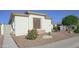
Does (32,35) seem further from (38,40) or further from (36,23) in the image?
(36,23)

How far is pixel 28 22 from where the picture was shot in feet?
15.8

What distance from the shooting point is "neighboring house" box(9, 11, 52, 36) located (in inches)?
185

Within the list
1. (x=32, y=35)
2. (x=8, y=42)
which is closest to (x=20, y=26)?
(x=32, y=35)

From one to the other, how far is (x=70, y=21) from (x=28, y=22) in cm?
123

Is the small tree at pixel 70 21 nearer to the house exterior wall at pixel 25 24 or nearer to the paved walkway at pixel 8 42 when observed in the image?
the house exterior wall at pixel 25 24

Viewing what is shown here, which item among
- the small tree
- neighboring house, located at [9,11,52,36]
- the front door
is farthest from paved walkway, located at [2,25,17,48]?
the small tree

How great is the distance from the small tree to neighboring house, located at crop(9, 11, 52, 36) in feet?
1.47

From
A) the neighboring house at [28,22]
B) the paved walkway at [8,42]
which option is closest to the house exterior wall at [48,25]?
the neighboring house at [28,22]

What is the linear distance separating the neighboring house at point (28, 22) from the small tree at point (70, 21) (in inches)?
17.6

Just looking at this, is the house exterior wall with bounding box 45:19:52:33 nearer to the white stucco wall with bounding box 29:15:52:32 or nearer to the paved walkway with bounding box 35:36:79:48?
the white stucco wall with bounding box 29:15:52:32

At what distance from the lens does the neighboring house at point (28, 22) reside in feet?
15.4
